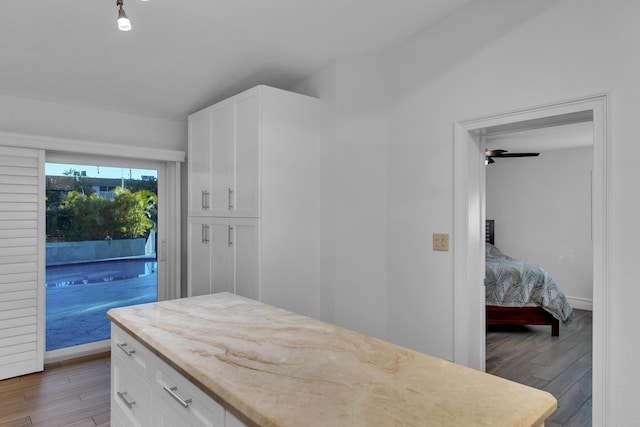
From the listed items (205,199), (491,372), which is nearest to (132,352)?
(205,199)

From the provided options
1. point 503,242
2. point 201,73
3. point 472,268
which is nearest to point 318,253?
point 472,268

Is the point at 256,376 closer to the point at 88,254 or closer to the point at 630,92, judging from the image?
the point at 630,92

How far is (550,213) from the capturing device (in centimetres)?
581

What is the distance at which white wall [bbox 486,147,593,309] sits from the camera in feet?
18.0

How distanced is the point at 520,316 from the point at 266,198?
10.8ft

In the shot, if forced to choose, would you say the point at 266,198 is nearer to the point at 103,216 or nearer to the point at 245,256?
the point at 245,256

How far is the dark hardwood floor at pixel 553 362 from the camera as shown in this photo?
276cm

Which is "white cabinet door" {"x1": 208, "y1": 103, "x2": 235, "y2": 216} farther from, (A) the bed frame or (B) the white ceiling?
(A) the bed frame

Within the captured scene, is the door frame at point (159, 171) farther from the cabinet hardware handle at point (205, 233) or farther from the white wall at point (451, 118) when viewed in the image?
the white wall at point (451, 118)

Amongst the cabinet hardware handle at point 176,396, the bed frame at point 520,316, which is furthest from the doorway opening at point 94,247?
the bed frame at point 520,316

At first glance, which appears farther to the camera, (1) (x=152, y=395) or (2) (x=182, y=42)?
(2) (x=182, y=42)

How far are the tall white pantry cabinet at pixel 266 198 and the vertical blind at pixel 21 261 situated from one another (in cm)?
142

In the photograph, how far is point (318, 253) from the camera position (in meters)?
3.17

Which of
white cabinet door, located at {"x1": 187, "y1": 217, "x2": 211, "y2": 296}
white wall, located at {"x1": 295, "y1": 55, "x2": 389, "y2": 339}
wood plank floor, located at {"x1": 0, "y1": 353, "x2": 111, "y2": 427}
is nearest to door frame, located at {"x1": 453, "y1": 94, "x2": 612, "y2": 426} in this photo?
white wall, located at {"x1": 295, "y1": 55, "x2": 389, "y2": 339}
